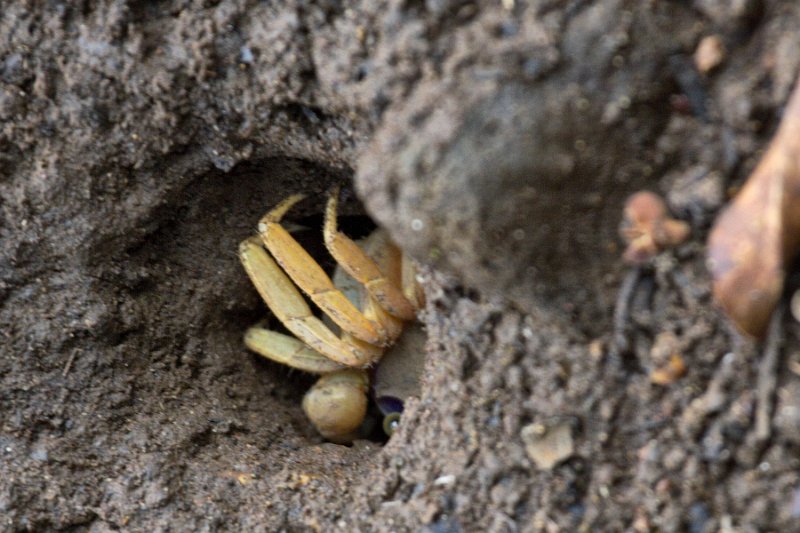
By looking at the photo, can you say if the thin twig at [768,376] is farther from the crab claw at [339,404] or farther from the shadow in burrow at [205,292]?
the crab claw at [339,404]

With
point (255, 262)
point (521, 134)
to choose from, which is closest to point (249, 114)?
point (255, 262)

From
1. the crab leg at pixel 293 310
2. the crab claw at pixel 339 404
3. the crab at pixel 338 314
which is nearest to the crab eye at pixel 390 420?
the crab at pixel 338 314

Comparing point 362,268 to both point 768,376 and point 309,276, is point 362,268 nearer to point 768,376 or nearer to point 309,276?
point 309,276

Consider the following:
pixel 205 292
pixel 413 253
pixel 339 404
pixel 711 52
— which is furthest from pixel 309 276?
pixel 711 52

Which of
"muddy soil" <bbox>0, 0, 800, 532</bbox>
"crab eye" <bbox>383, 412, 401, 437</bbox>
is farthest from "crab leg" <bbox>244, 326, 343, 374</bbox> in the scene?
"crab eye" <bbox>383, 412, 401, 437</bbox>

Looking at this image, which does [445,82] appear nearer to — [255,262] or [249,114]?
[249,114]

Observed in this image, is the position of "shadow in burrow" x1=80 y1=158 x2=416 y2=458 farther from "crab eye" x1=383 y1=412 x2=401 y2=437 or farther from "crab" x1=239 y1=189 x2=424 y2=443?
"crab eye" x1=383 y1=412 x2=401 y2=437
